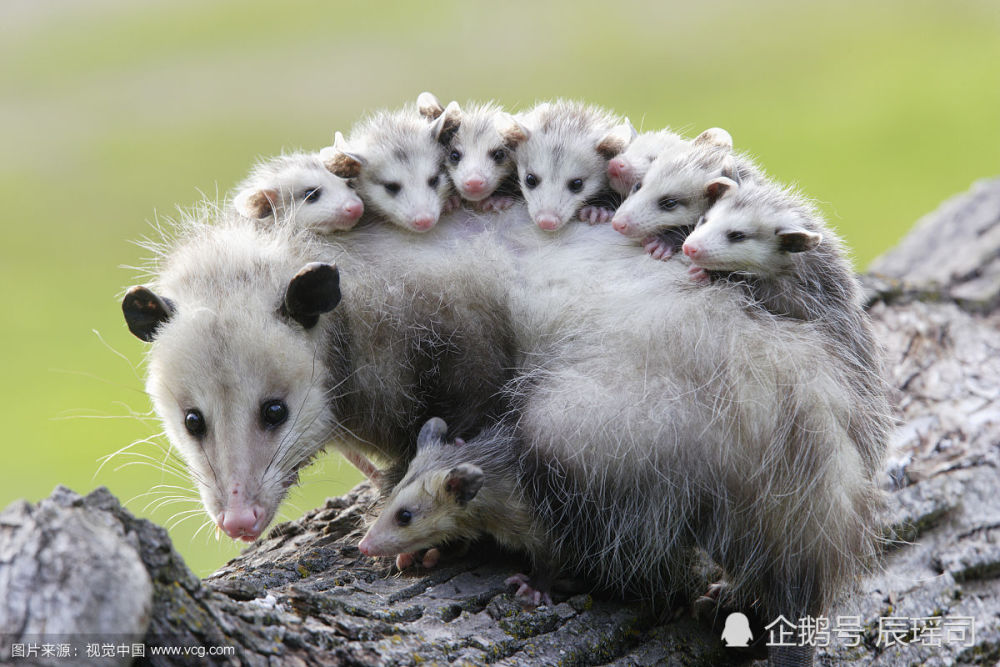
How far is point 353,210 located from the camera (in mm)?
2711

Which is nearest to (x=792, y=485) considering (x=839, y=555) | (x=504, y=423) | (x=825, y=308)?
(x=839, y=555)

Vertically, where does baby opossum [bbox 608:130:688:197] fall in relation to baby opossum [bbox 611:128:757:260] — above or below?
above

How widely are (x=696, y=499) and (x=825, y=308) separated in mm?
619

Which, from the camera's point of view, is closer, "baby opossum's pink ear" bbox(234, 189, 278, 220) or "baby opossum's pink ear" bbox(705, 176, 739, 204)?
"baby opossum's pink ear" bbox(705, 176, 739, 204)

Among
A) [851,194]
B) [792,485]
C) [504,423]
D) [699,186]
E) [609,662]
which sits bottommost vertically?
[609,662]

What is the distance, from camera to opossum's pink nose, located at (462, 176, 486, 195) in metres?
2.77

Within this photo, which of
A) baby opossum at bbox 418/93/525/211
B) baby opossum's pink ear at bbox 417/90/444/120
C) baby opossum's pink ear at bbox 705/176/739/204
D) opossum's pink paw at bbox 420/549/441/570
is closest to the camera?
opossum's pink paw at bbox 420/549/441/570

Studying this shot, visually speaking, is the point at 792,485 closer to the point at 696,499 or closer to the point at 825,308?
the point at 696,499

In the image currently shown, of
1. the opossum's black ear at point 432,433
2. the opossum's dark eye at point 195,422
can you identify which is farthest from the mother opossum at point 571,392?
the opossum's black ear at point 432,433

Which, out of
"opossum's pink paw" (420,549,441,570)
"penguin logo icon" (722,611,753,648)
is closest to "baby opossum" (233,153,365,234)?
"opossum's pink paw" (420,549,441,570)

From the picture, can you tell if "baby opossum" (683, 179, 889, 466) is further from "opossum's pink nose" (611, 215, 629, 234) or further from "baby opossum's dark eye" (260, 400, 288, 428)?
"baby opossum's dark eye" (260, 400, 288, 428)

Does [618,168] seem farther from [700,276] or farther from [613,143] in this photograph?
[700,276]

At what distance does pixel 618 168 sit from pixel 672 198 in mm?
290

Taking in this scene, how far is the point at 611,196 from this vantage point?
9.74 feet
